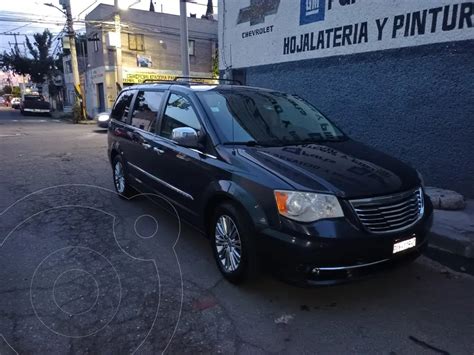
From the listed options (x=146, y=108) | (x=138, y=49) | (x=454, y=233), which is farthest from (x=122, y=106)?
(x=138, y=49)

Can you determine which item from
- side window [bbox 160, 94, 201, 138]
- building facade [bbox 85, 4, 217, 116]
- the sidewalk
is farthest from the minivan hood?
building facade [bbox 85, 4, 217, 116]

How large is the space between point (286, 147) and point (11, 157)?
9411 millimetres

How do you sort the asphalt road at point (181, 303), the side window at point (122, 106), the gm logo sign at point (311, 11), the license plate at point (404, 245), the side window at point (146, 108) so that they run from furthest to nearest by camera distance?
the gm logo sign at point (311, 11)
the side window at point (122, 106)
the side window at point (146, 108)
the license plate at point (404, 245)
the asphalt road at point (181, 303)

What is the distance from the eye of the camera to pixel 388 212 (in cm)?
299

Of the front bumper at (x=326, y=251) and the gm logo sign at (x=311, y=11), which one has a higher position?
the gm logo sign at (x=311, y=11)

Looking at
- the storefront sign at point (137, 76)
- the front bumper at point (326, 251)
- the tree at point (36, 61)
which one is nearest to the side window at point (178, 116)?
the front bumper at point (326, 251)

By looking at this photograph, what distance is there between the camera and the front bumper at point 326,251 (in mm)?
2773

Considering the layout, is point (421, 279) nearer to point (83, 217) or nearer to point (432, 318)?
point (432, 318)

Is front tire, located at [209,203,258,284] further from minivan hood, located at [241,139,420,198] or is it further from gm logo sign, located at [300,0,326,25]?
gm logo sign, located at [300,0,326,25]

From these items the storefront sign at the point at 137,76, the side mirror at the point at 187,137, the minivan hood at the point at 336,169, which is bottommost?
the minivan hood at the point at 336,169

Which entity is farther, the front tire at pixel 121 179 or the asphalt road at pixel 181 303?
the front tire at pixel 121 179

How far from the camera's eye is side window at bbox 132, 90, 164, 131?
15.8 feet

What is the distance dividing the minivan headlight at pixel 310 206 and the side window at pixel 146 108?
2.52 metres

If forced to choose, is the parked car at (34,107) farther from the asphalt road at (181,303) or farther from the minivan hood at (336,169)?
the minivan hood at (336,169)
